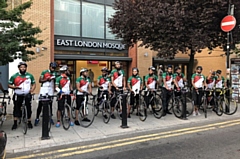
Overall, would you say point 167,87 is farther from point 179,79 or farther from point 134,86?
point 134,86

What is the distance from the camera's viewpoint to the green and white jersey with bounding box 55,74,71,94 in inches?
272

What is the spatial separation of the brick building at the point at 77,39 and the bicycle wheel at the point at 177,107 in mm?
8339

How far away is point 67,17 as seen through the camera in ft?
54.2

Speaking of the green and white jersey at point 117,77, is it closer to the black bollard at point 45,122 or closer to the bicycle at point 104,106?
the bicycle at point 104,106

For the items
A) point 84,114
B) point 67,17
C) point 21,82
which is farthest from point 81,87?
point 67,17

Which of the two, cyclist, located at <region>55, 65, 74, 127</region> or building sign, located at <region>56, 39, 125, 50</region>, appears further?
building sign, located at <region>56, 39, 125, 50</region>

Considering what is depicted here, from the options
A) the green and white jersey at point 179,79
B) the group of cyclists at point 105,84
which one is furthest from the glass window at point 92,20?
the green and white jersey at point 179,79

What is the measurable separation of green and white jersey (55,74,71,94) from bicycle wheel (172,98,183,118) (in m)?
3.74

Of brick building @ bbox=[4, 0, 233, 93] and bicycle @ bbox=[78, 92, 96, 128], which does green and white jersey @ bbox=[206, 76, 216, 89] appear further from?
brick building @ bbox=[4, 0, 233, 93]

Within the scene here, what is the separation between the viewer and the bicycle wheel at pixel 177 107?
8.26 m

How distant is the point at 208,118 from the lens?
814 centimetres

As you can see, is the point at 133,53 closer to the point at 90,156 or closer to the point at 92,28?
the point at 92,28

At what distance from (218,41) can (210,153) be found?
24.2 feet

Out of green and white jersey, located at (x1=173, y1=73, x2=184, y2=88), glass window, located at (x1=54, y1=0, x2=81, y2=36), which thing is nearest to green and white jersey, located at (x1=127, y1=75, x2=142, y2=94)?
green and white jersey, located at (x1=173, y1=73, x2=184, y2=88)
